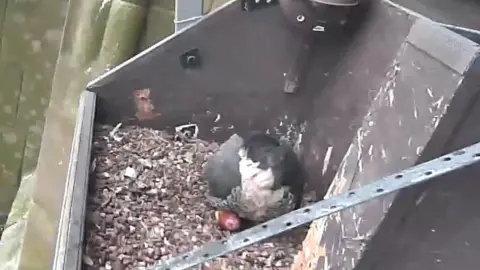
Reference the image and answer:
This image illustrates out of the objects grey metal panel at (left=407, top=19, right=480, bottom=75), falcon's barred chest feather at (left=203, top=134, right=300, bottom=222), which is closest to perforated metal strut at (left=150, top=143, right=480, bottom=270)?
grey metal panel at (left=407, top=19, right=480, bottom=75)

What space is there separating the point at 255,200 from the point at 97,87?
321 millimetres

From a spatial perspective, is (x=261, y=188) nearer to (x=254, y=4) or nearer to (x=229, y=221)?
(x=229, y=221)

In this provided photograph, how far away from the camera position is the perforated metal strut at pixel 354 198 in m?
0.53

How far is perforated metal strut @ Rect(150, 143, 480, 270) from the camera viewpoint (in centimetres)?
53

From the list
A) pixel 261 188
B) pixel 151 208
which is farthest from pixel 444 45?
pixel 151 208

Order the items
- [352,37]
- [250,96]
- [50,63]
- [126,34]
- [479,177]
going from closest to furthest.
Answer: [479,177] → [352,37] → [250,96] → [126,34] → [50,63]

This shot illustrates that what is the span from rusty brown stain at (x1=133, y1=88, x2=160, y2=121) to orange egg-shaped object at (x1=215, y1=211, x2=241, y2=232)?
232 millimetres

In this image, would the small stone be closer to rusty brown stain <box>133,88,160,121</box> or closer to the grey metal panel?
rusty brown stain <box>133,88,160,121</box>

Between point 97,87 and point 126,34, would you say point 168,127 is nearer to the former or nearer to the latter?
point 97,87

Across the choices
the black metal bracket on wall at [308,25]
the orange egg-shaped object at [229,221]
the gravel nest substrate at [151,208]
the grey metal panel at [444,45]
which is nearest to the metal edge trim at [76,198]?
the gravel nest substrate at [151,208]

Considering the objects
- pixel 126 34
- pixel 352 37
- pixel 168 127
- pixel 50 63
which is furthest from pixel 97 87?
pixel 50 63

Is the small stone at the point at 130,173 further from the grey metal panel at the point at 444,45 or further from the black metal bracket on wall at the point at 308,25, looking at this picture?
the grey metal panel at the point at 444,45

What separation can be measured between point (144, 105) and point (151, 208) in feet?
0.68

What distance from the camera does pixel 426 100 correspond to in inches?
25.2
